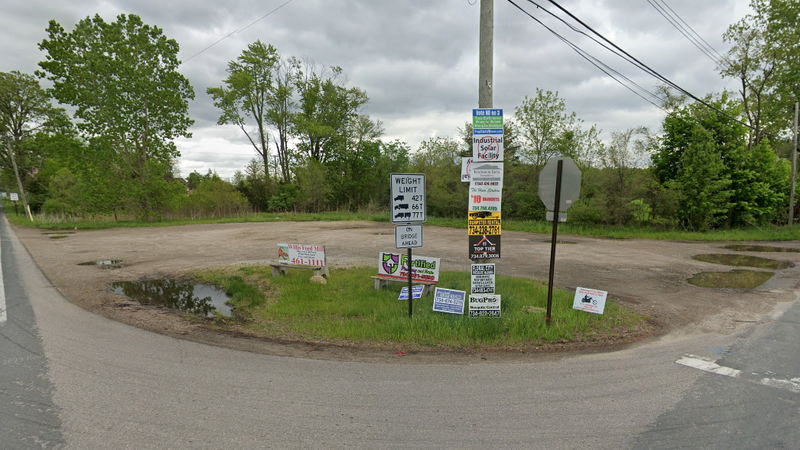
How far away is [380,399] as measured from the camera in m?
3.77

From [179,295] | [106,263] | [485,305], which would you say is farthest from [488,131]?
[106,263]

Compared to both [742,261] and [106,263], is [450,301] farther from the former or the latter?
[742,261]

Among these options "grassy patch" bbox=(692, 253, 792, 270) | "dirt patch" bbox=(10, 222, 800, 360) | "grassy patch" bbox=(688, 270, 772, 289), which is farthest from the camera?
"grassy patch" bbox=(692, 253, 792, 270)

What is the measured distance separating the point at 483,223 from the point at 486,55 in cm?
277

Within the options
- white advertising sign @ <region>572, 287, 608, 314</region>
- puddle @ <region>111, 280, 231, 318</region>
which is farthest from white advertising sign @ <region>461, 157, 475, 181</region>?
puddle @ <region>111, 280, 231, 318</region>

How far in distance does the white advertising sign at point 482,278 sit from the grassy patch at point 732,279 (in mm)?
6405

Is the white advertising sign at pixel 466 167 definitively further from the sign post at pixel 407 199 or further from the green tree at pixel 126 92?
the green tree at pixel 126 92

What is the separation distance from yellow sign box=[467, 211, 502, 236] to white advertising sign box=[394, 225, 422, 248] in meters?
0.83

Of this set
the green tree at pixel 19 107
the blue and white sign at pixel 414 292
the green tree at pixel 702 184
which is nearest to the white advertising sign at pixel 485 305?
the blue and white sign at pixel 414 292

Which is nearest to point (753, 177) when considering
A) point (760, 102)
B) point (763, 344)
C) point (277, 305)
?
point (760, 102)

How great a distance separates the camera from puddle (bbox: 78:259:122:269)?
37.8 ft

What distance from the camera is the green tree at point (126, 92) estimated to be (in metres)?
24.0

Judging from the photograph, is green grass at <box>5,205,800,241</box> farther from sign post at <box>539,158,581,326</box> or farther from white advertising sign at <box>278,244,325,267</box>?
sign post at <box>539,158,581,326</box>

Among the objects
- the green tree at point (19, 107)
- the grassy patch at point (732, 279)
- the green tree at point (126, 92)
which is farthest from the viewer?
the green tree at point (19, 107)
